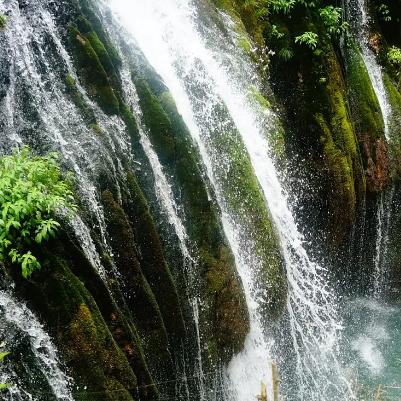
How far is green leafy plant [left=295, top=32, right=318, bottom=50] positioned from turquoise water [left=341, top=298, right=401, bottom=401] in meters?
4.97

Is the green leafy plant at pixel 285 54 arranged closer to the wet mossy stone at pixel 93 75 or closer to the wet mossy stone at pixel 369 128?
the wet mossy stone at pixel 369 128

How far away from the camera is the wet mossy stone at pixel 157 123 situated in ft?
18.1

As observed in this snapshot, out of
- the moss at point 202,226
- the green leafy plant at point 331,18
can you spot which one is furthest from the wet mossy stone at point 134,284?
the green leafy plant at point 331,18

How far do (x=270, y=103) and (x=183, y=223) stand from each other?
3169 mm

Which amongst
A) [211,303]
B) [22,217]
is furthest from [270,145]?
[22,217]


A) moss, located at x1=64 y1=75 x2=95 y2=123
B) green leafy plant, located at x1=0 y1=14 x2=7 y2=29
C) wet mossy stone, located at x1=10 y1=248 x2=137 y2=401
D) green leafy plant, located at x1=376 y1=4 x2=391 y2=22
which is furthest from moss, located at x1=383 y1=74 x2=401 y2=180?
green leafy plant, located at x1=0 y1=14 x2=7 y2=29

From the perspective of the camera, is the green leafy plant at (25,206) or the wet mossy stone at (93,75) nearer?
the green leafy plant at (25,206)

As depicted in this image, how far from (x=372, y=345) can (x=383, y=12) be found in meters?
7.23

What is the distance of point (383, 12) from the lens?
9.70 metres

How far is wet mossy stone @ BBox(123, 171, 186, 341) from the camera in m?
4.96

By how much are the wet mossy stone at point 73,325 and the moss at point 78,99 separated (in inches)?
72.6

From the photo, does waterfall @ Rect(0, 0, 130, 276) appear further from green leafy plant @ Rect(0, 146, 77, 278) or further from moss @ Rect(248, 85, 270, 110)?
moss @ Rect(248, 85, 270, 110)

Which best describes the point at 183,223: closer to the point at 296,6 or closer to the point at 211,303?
the point at 211,303

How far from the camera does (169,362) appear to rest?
196 inches
